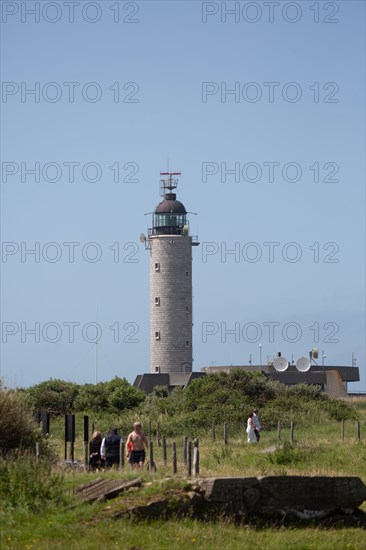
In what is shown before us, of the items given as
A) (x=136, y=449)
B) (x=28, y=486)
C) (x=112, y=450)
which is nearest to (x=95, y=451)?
(x=112, y=450)

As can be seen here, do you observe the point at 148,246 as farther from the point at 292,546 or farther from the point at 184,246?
the point at 292,546

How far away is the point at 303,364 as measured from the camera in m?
81.6

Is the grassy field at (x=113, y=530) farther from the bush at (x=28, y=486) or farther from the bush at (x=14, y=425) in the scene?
the bush at (x=14, y=425)

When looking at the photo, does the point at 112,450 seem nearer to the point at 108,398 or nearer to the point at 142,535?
the point at 142,535

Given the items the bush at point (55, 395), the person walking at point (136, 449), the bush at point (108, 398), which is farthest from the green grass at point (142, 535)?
the bush at point (108, 398)

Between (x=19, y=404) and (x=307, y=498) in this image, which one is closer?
(x=307, y=498)

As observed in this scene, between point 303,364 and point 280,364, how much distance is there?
2.15 metres

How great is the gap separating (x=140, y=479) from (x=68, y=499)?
3.85ft

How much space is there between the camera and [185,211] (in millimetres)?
90688

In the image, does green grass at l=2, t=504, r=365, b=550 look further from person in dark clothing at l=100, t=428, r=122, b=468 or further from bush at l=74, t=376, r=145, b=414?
bush at l=74, t=376, r=145, b=414

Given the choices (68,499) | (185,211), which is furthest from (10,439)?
(185,211)

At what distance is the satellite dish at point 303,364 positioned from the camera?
8112 cm

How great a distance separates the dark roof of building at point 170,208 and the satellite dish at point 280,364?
1585cm

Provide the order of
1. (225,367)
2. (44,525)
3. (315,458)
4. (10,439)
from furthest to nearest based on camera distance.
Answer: (225,367)
(315,458)
(10,439)
(44,525)
